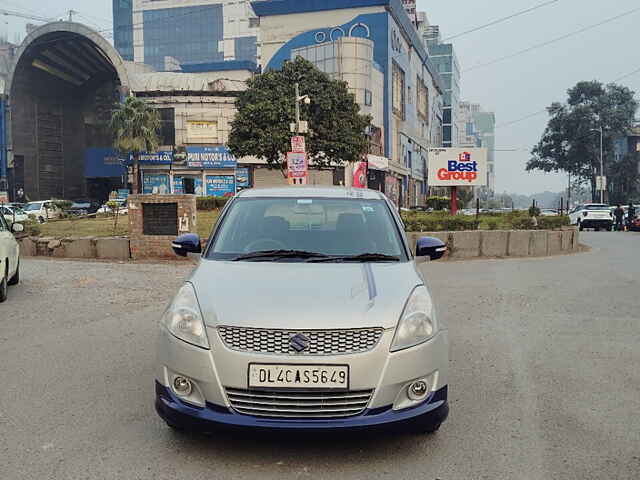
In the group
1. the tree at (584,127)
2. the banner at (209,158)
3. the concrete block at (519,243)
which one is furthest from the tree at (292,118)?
the tree at (584,127)

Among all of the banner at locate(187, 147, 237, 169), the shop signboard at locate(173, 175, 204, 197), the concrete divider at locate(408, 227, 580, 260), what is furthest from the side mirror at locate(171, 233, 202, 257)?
the shop signboard at locate(173, 175, 204, 197)

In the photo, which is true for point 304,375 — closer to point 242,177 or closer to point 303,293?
point 303,293

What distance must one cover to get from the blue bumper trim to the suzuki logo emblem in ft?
1.28

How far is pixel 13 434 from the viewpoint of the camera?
416cm

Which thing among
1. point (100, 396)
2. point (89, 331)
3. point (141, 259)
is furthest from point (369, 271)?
point (141, 259)

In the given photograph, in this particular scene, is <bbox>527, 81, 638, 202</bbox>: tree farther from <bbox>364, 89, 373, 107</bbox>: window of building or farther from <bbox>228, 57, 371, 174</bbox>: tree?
<bbox>228, 57, 371, 174</bbox>: tree

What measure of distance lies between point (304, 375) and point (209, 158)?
5065 cm

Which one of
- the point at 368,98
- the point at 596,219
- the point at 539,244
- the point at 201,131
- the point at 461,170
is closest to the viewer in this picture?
the point at 539,244

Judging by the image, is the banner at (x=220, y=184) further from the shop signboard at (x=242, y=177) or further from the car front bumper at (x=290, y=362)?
the car front bumper at (x=290, y=362)

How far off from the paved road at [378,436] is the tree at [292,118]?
94.6 ft

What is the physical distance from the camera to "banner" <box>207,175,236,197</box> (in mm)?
52938

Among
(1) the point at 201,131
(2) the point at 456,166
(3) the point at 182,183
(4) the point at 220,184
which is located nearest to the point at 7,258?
(2) the point at 456,166

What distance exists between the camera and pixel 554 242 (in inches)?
690

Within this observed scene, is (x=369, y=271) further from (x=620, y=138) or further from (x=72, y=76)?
(x=620, y=138)
